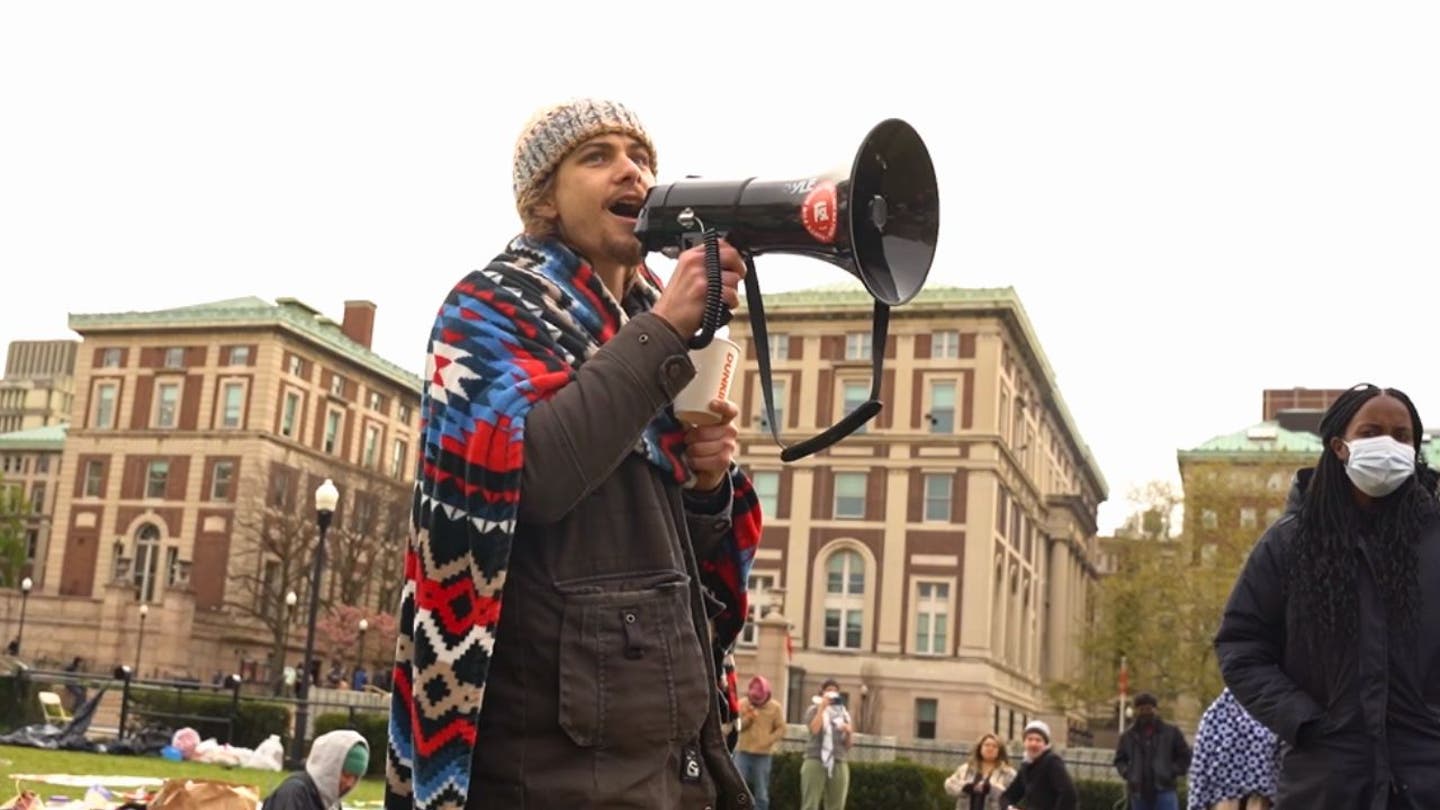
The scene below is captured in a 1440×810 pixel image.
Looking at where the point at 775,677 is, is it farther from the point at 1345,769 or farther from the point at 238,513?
the point at 1345,769

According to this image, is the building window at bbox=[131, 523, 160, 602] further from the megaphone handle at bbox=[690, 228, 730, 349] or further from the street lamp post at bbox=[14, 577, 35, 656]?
the megaphone handle at bbox=[690, 228, 730, 349]

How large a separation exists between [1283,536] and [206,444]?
73840mm

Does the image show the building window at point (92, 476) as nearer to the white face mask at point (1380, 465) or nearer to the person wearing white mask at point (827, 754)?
the person wearing white mask at point (827, 754)

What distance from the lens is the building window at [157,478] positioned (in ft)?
243

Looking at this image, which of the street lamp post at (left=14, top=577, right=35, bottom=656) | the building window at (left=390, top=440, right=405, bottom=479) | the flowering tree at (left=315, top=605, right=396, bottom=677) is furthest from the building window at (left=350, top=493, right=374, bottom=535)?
the building window at (left=390, top=440, right=405, bottom=479)

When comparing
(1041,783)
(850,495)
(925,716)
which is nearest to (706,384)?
(1041,783)

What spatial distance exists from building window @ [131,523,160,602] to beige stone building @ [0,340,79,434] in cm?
5984

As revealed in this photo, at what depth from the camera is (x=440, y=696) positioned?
2.35m

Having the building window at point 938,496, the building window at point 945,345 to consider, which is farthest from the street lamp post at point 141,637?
the building window at point 945,345

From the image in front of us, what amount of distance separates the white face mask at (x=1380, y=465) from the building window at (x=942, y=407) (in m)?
57.3

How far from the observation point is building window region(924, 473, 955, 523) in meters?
60.9

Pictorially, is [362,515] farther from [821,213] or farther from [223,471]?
[821,213]

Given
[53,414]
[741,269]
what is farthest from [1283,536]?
[53,414]

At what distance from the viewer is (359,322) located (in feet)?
269
